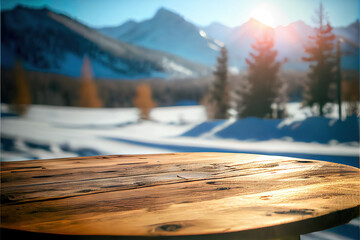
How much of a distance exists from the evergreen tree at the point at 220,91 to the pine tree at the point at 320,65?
3.27 metres

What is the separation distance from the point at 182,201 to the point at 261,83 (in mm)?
4551

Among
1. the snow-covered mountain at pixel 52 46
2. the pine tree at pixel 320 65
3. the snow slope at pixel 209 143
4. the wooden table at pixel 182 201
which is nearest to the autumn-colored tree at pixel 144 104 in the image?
the snow-covered mountain at pixel 52 46

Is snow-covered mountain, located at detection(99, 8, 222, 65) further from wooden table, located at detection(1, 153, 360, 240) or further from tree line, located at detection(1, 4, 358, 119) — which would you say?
wooden table, located at detection(1, 153, 360, 240)

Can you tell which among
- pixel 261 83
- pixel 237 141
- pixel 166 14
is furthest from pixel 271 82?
pixel 166 14

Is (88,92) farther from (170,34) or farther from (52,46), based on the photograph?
(170,34)

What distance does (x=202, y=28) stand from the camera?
8.57ft

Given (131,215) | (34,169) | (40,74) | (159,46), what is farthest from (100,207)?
(40,74)

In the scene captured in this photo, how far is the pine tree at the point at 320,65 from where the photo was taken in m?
2.41

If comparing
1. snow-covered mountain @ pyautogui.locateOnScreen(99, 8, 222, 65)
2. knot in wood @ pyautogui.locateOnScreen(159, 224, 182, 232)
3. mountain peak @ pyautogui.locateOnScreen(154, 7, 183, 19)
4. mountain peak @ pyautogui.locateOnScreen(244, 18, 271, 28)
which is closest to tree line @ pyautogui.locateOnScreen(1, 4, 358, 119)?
mountain peak @ pyautogui.locateOnScreen(244, 18, 271, 28)

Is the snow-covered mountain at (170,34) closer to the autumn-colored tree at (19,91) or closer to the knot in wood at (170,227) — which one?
the knot in wood at (170,227)

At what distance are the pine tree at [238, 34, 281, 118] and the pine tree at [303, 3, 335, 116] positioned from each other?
107 centimetres

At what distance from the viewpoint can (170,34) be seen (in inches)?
122

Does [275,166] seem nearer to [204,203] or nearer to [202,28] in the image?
[204,203]

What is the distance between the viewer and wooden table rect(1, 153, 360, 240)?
400 mm
